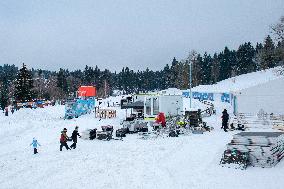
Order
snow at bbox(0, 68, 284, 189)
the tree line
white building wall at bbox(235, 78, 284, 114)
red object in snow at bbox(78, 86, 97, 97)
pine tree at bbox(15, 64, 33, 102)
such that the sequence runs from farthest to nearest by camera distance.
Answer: the tree line < pine tree at bbox(15, 64, 33, 102) < red object in snow at bbox(78, 86, 97, 97) < white building wall at bbox(235, 78, 284, 114) < snow at bbox(0, 68, 284, 189)

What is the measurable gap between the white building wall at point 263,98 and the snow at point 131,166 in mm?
10459

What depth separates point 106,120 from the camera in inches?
1313

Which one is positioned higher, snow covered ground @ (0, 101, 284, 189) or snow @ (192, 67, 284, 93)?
snow @ (192, 67, 284, 93)

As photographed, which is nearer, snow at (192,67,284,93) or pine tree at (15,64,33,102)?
snow at (192,67,284,93)

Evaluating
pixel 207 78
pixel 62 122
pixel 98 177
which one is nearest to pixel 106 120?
pixel 62 122

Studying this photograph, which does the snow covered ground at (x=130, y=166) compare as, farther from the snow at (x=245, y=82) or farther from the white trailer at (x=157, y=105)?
the snow at (x=245, y=82)

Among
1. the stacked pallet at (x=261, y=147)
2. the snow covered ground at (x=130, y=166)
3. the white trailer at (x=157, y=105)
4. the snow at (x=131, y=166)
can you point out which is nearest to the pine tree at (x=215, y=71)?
the white trailer at (x=157, y=105)

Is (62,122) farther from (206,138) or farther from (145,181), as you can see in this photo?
(145,181)

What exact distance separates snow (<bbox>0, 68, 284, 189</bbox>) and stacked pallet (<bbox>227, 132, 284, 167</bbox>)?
1.47ft

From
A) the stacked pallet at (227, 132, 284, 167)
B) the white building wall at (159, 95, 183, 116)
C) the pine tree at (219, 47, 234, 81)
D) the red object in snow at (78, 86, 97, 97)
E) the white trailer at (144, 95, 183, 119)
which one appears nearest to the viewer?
the stacked pallet at (227, 132, 284, 167)

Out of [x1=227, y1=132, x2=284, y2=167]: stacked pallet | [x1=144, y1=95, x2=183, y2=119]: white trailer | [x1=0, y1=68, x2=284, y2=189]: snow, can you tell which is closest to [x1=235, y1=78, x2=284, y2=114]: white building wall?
[x1=144, y1=95, x2=183, y2=119]: white trailer

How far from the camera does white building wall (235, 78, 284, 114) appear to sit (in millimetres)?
32875

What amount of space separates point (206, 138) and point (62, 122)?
17.1 m

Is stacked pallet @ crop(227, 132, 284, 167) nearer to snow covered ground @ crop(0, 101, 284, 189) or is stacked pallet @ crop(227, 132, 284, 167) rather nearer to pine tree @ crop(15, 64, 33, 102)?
snow covered ground @ crop(0, 101, 284, 189)
